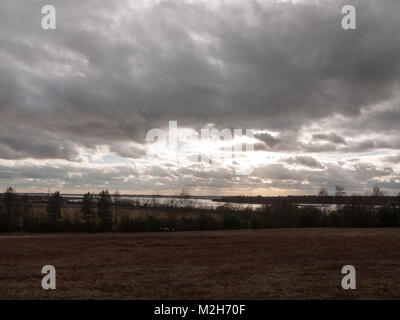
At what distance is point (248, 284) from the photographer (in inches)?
666

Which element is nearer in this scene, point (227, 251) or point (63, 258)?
point (63, 258)
